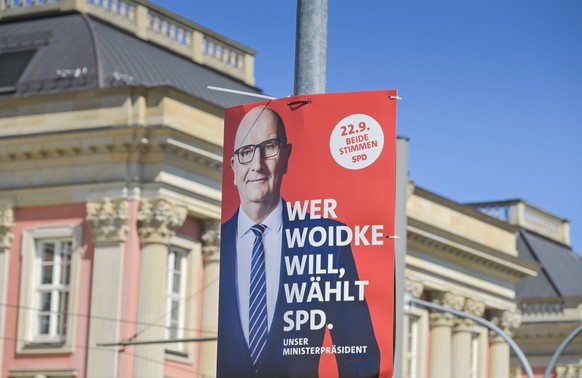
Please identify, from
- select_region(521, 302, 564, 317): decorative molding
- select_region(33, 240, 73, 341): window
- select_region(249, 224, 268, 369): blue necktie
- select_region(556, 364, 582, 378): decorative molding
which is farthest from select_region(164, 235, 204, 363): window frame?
select_region(556, 364, 582, 378): decorative molding

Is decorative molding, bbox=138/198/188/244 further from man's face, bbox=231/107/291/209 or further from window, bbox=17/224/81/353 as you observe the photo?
man's face, bbox=231/107/291/209

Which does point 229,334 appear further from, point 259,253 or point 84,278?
point 84,278

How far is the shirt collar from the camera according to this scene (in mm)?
11758

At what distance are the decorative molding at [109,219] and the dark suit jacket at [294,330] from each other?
24.2 metres

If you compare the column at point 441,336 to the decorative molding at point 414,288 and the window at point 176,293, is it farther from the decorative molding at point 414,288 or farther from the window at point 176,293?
the window at point 176,293

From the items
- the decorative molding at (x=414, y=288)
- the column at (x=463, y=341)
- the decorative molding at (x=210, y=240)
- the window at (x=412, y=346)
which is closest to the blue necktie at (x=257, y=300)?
the decorative molding at (x=210, y=240)

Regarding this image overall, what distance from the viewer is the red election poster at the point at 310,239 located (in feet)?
37.1

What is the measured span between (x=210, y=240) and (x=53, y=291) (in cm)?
385

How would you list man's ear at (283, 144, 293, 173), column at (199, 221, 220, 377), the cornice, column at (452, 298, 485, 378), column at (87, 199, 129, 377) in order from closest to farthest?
man's ear at (283, 144, 293, 173) → column at (87, 199, 129, 377) → column at (199, 221, 220, 377) → the cornice → column at (452, 298, 485, 378)

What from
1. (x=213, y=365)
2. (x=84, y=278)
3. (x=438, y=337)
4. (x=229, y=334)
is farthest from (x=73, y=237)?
(x=229, y=334)

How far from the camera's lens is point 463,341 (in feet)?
168

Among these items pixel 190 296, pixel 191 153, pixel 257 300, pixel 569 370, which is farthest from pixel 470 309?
pixel 257 300

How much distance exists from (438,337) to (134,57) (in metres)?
15.7

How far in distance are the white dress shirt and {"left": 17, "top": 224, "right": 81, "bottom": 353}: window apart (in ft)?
81.5
